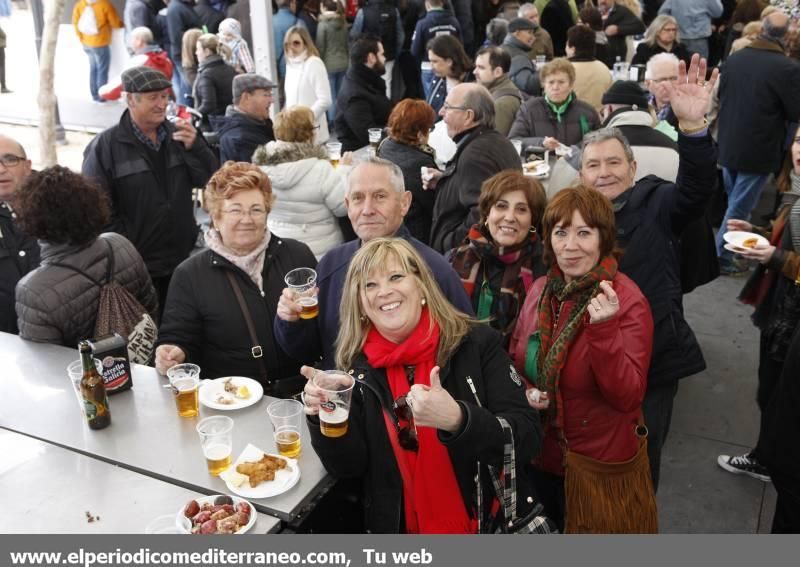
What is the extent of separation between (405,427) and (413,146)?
2.59 m

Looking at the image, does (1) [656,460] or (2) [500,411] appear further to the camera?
(1) [656,460]

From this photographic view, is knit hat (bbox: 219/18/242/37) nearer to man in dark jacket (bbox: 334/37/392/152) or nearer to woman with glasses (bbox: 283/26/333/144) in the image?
woman with glasses (bbox: 283/26/333/144)

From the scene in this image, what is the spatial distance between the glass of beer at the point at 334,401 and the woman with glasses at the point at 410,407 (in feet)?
0.08

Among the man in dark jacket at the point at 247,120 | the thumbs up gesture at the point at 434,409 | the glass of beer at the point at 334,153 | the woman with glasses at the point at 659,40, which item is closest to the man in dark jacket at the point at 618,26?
the woman with glasses at the point at 659,40

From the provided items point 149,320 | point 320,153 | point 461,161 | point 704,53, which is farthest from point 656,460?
point 704,53

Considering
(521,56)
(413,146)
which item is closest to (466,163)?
(413,146)

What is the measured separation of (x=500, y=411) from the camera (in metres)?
2.26

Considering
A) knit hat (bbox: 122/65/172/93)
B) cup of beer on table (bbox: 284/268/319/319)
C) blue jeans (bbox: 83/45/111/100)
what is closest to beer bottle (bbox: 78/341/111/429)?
cup of beer on table (bbox: 284/268/319/319)

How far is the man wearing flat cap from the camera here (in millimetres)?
4199

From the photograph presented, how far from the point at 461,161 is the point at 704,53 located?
21.2ft

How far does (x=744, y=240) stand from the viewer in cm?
320

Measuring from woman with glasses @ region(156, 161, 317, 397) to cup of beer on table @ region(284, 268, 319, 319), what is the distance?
470 mm

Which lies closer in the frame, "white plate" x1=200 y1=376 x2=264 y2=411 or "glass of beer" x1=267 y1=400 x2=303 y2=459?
"glass of beer" x1=267 y1=400 x2=303 y2=459
